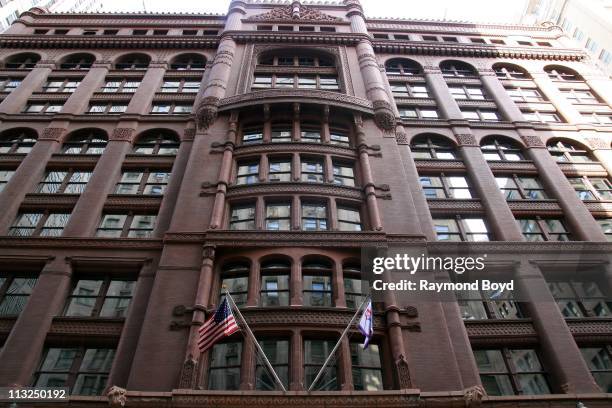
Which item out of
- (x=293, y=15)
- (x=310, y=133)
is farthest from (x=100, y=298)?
(x=293, y=15)

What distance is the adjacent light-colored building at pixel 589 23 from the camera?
51.3 m

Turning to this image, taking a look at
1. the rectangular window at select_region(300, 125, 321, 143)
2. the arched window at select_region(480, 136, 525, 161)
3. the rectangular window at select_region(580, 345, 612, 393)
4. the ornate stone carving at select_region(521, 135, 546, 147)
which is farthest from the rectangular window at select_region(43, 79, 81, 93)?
the rectangular window at select_region(580, 345, 612, 393)

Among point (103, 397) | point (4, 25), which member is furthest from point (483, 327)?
point (4, 25)

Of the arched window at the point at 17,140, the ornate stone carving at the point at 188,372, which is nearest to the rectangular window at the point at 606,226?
the ornate stone carving at the point at 188,372

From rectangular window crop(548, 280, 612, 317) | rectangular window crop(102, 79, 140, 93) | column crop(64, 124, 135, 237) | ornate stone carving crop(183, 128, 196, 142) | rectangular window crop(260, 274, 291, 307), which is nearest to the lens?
rectangular window crop(260, 274, 291, 307)

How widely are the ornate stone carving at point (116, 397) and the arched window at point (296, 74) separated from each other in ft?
A: 76.1

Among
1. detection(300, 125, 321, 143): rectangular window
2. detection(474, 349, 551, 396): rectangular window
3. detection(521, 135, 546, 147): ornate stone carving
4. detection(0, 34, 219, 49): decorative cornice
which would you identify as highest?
detection(0, 34, 219, 49): decorative cornice

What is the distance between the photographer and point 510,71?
41.5 metres

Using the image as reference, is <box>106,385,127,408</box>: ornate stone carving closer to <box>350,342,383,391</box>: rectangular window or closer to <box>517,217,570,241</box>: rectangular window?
<box>350,342,383,391</box>: rectangular window

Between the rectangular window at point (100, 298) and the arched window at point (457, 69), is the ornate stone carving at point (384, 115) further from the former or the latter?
the rectangular window at point (100, 298)

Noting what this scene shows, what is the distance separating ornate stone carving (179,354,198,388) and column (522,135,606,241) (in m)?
19.6

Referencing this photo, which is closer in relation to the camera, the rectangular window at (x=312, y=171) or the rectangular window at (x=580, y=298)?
the rectangular window at (x=580, y=298)

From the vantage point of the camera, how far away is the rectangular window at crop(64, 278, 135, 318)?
20.5 metres

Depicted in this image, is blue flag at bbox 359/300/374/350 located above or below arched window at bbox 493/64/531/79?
below
